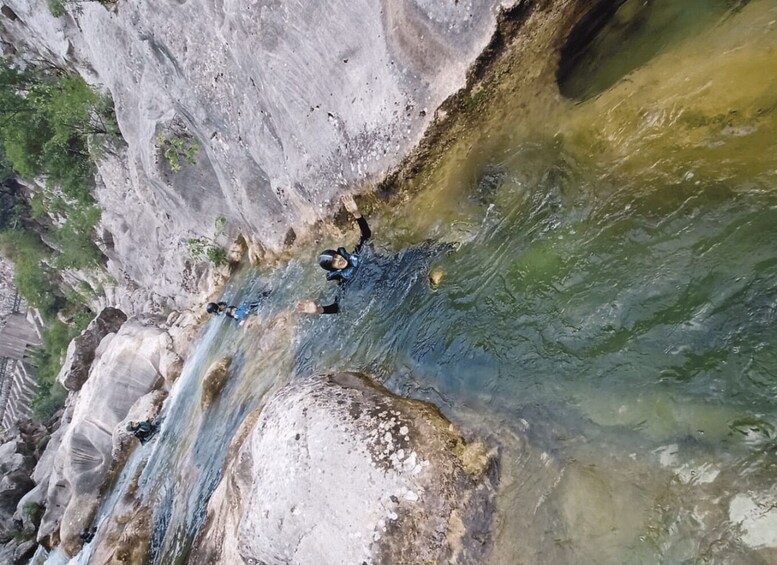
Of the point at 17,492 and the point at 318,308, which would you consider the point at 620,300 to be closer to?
the point at 318,308

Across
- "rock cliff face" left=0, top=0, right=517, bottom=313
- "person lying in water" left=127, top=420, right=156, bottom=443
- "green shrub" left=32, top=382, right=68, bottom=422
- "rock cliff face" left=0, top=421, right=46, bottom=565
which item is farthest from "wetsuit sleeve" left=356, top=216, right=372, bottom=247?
"green shrub" left=32, top=382, right=68, bottom=422

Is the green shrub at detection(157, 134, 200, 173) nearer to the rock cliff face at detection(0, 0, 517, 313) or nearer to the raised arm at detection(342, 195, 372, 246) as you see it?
the rock cliff face at detection(0, 0, 517, 313)

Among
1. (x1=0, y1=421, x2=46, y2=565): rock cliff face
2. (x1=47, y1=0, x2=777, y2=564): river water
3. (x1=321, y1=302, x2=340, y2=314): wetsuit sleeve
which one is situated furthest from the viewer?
(x1=0, y1=421, x2=46, y2=565): rock cliff face

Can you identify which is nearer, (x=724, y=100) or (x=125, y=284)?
(x=724, y=100)

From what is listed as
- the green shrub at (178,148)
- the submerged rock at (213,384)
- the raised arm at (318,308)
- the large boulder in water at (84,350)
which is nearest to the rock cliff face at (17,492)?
the large boulder in water at (84,350)

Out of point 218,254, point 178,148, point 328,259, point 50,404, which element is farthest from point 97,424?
point 50,404

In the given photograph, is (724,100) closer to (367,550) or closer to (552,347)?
(552,347)

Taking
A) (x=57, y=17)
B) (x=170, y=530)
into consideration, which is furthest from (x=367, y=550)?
(x=57, y=17)
